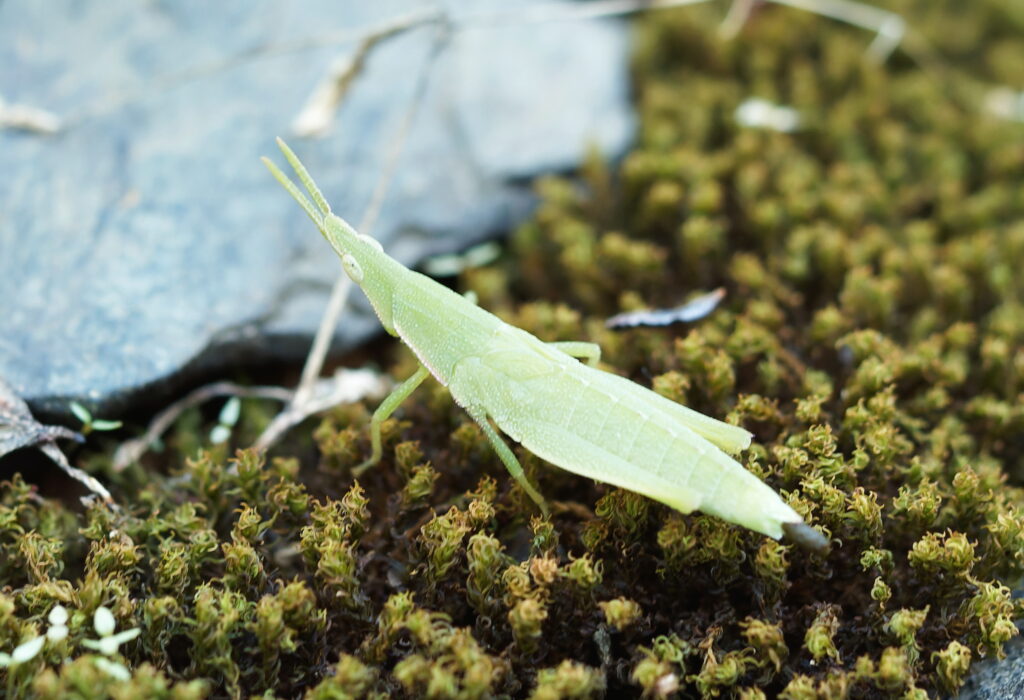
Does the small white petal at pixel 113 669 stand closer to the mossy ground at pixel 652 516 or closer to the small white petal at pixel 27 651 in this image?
the mossy ground at pixel 652 516

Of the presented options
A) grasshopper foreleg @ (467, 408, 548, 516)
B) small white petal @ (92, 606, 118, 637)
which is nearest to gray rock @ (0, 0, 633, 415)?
small white petal @ (92, 606, 118, 637)

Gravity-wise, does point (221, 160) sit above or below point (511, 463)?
above

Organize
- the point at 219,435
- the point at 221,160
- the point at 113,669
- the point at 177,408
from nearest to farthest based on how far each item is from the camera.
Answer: the point at 113,669, the point at 219,435, the point at 177,408, the point at 221,160

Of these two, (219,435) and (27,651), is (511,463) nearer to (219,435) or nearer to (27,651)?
(219,435)

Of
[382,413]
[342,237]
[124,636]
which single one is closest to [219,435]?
[382,413]

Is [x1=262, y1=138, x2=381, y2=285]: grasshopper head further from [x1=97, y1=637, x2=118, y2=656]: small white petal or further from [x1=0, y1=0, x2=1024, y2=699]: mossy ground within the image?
[x1=97, y1=637, x2=118, y2=656]: small white petal

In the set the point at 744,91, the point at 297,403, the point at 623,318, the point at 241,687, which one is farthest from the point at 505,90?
the point at 241,687

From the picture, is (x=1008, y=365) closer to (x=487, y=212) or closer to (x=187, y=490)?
(x=487, y=212)
